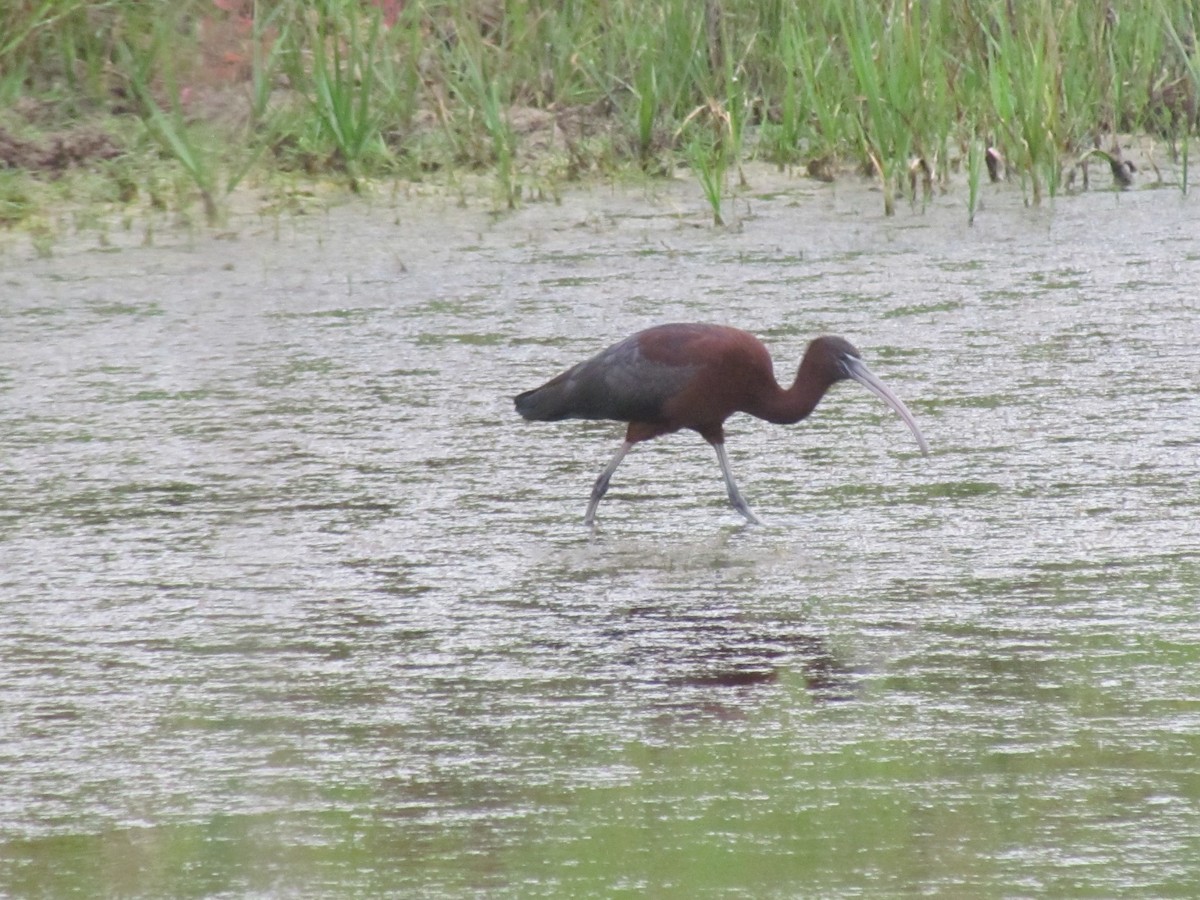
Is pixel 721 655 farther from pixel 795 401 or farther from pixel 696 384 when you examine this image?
pixel 795 401

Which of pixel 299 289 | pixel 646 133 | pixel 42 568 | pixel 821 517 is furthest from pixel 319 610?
pixel 646 133

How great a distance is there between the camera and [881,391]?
5.22m

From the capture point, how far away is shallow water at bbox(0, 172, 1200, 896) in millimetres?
3037

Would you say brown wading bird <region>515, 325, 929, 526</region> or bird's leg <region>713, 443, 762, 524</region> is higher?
brown wading bird <region>515, 325, 929, 526</region>

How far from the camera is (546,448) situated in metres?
5.69

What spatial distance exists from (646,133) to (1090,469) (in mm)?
4202

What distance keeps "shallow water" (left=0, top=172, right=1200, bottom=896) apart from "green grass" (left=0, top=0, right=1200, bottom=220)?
0.66 meters

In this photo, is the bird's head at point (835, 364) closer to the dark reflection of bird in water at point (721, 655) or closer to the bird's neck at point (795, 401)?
the bird's neck at point (795, 401)

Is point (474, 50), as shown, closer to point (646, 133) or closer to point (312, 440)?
point (646, 133)

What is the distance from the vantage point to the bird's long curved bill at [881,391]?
5.14 meters

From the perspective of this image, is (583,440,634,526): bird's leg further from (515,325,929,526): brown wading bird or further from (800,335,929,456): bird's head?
(800,335,929,456): bird's head

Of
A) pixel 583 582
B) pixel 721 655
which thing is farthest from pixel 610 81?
pixel 721 655

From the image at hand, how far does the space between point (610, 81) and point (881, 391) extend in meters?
4.63

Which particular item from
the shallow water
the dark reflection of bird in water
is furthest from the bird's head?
the dark reflection of bird in water
